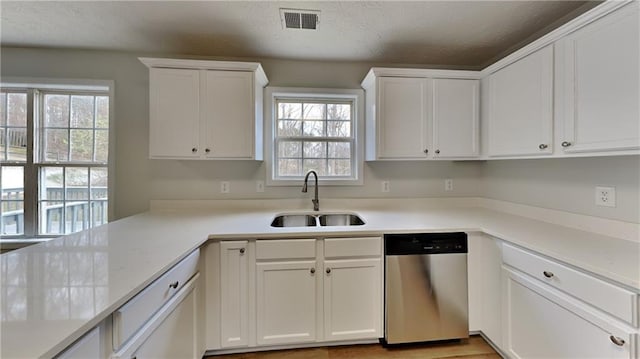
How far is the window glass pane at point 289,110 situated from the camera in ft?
8.48

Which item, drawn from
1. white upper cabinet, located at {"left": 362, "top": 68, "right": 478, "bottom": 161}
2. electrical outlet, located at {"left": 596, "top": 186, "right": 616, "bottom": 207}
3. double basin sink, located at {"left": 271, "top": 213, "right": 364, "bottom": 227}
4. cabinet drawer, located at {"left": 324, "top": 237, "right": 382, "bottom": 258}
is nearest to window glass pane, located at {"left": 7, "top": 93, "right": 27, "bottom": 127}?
double basin sink, located at {"left": 271, "top": 213, "right": 364, "bottom": 227}

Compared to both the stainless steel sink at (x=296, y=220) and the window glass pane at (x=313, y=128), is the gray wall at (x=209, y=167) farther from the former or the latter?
the window glass pane at (x=313, y=128)

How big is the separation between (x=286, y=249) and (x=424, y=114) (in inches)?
63.3

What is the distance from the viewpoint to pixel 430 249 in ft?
5.78

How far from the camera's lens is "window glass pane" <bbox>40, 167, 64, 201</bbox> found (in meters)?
2.43

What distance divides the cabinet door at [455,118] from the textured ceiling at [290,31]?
36 centimetres

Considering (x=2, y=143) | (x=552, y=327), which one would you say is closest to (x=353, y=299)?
(x=552, y=327)

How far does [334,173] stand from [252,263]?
4.17 ft

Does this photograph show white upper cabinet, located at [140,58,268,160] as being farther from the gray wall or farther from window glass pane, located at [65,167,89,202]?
window glass pane, located at [65,167,89,202]

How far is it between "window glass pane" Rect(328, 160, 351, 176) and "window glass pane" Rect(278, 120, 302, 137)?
45 cm

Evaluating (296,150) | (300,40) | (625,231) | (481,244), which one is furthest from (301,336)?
(300,40)

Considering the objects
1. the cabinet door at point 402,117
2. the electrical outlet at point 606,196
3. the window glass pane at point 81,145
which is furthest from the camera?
the window glass pane at point 81,145

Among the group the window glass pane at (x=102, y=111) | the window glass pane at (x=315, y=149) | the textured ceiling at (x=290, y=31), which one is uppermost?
the textured ceiling at (x=290, y=31)

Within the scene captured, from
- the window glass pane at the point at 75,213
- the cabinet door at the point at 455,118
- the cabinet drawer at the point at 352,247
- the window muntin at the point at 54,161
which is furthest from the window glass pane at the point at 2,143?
the cabinet door at the point at 455,118
